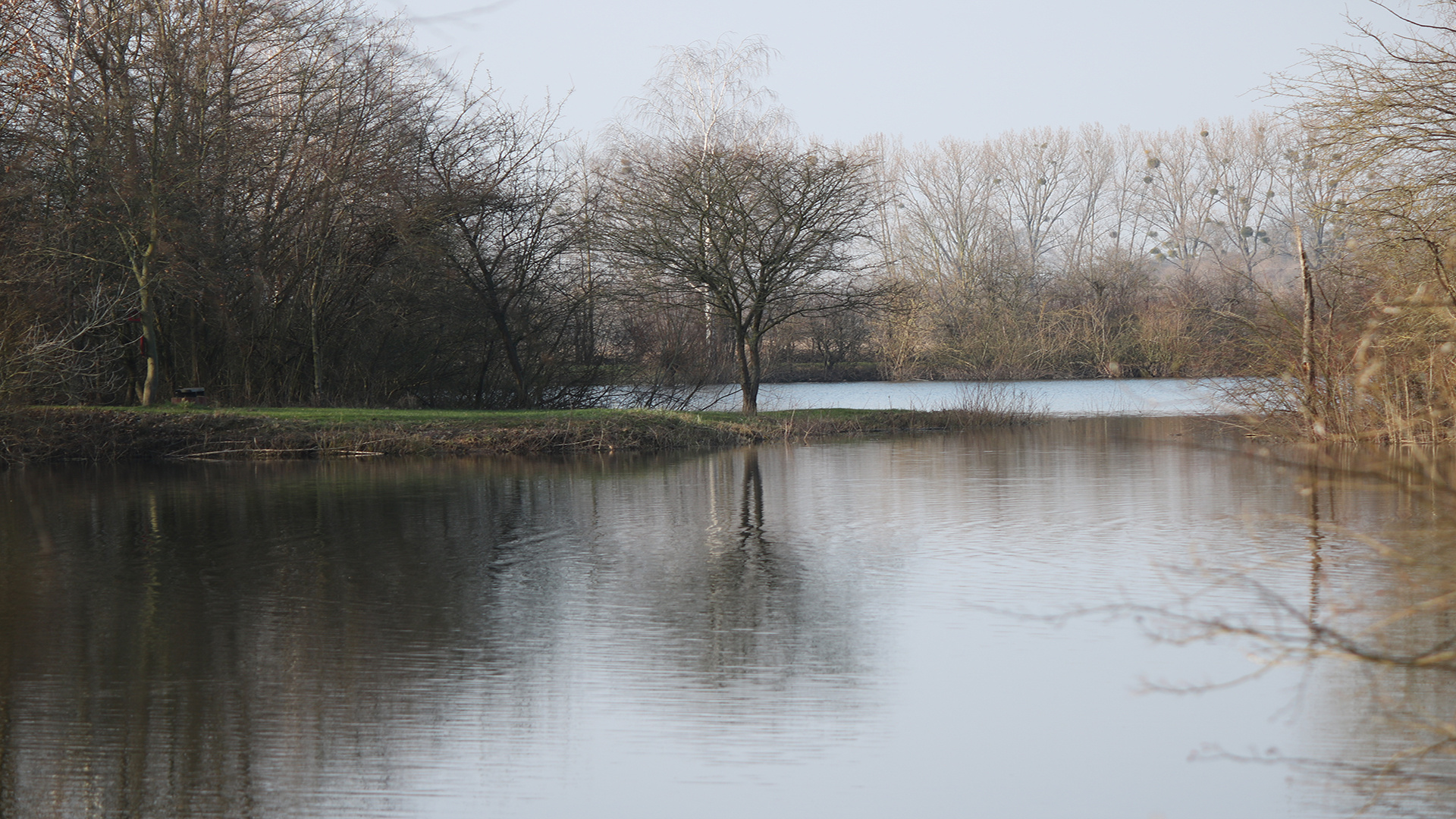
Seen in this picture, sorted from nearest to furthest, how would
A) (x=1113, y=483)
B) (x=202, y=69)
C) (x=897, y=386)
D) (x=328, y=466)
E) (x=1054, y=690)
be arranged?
(x=1054, y=690), (x=1113, y=483), (x=328, y=466), (x=202, y=69), (x=897, y=386)

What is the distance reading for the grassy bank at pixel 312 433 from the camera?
70.5 feet

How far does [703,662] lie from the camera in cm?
705

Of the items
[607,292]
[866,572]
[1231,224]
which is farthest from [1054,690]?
[1231,224]

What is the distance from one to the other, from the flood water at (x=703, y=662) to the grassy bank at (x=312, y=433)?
799 cm

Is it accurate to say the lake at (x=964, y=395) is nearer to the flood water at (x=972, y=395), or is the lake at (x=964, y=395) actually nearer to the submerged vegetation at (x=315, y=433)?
the flood water at (x=972, y=395)

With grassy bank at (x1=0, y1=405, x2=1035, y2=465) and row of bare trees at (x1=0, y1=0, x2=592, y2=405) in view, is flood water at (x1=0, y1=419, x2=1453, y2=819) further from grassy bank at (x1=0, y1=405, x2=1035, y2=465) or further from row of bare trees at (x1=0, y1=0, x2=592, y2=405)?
row of bare trees at (x1=0, y1=0, x2=592, y2=405)

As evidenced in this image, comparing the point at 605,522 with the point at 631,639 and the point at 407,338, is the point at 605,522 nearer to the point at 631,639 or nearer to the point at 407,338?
the point at 631,639

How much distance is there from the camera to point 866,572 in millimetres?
9844

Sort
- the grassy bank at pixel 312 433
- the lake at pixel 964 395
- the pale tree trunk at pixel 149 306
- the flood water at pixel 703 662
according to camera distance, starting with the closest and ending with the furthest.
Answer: the flood water at pixel 703 662 < the grassy bank at pixel 312 433 < the pale tree trunk at pixel 149 306 < the lake at pixel 964 395

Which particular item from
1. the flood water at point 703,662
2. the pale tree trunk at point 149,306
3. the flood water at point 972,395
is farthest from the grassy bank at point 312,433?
the flood water at point 703,662

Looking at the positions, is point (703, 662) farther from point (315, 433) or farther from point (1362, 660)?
point (315, 433)

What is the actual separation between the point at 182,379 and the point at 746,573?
20909 millimetres

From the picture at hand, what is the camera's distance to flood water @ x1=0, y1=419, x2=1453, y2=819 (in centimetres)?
511

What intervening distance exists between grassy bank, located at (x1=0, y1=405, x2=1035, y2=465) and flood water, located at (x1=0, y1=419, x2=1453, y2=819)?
7991 millimetres
